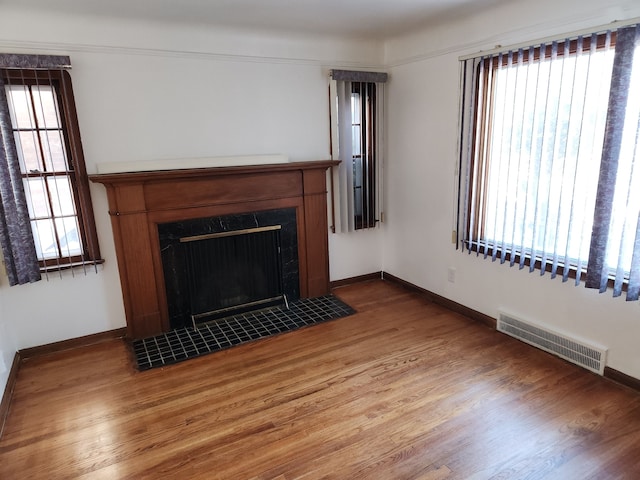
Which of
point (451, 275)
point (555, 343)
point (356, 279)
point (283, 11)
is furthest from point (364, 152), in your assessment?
point (555, 343)

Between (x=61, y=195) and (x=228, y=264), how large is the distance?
4.38 ft

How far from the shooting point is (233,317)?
3.63m

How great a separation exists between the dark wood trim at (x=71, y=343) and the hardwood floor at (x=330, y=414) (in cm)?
6

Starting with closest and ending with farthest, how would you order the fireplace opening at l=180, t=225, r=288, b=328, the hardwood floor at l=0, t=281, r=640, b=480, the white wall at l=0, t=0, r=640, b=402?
the hardwood floor at l=0, t=281, r=640, b=480 < the white wall at l=0, t=0, r=640, b=402 < the fireplace opening at l=180, t=225, r=288, b=328

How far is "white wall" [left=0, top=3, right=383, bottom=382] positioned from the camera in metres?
2.92

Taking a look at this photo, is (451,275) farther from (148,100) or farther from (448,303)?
(148,100)

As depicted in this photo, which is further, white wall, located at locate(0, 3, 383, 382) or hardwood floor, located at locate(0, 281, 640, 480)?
white wall, located at locate(0, 3, 383, 382)

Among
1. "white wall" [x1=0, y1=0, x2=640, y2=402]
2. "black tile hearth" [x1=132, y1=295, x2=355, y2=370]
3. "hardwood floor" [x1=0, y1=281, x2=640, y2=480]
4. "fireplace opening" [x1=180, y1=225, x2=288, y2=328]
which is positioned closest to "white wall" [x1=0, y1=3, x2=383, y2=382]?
"white wall" [x1=0, y1=0, x2=640, y2=402]

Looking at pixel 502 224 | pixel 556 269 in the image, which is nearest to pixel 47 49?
pixel 502 224

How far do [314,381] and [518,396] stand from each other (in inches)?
48.1

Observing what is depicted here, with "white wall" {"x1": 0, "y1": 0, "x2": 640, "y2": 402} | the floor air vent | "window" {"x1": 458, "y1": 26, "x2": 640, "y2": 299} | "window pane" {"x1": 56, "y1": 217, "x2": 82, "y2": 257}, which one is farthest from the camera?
"window pane" {"x1": 56, "y1": 217, "x2": 82, "y2": 257}

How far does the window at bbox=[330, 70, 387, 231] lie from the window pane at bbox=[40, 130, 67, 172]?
2204 millimetres

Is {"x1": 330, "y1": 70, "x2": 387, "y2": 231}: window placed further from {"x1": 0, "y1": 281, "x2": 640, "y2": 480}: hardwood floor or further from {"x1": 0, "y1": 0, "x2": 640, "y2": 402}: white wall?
{"x1": 0, "y1": 281, "x2": 640, "y2": 480}: hardwood floor

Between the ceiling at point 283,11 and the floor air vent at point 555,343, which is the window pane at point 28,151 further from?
the floor air vent at point 555,343
